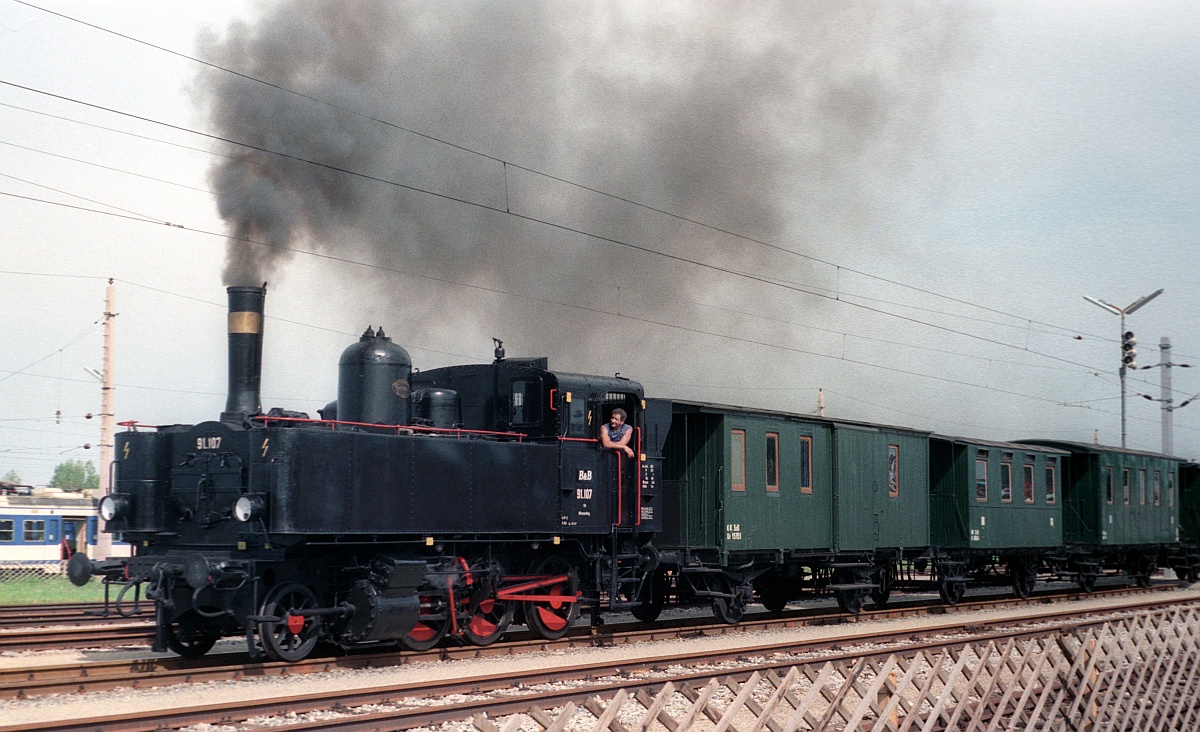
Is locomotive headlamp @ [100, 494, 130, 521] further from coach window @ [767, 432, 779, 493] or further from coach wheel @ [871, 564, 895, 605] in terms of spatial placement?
coach wheel @ [871, 564, 895, 605]

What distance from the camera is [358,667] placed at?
1358cm

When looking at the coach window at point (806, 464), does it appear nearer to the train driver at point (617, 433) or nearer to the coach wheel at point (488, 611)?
the train driver at point (617, 433)

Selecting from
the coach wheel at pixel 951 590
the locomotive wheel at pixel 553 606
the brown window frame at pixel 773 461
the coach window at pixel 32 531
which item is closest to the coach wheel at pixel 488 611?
the locomotive wheel at pixel 553 606

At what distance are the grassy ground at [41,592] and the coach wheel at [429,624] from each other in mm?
12627

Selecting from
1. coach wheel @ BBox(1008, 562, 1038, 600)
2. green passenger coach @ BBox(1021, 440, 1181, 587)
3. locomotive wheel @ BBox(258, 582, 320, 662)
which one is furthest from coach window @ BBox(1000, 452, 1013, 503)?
locomotive wheel @ BBox(258, 582, 320, 662)

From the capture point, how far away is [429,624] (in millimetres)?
14961

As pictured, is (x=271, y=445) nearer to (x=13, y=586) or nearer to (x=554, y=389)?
(x=554, y=389)

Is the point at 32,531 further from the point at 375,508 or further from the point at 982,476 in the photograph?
the point at 982,476

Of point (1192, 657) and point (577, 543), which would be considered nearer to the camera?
point (1192, 657)

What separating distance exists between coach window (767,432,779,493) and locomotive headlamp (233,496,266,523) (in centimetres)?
919

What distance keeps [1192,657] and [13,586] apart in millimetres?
26143

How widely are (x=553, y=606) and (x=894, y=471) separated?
354 inches

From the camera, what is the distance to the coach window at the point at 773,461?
19.4m

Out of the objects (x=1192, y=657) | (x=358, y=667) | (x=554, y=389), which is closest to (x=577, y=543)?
(x=554, y=389)
